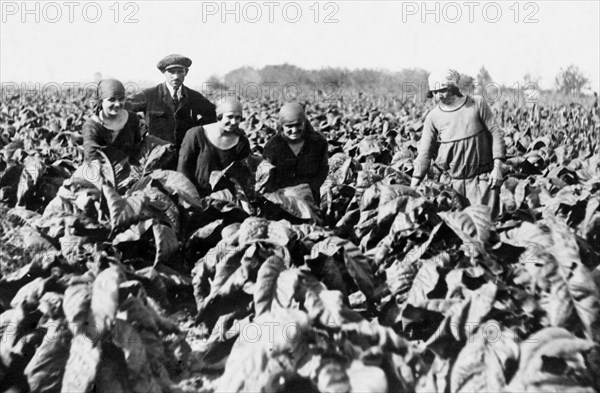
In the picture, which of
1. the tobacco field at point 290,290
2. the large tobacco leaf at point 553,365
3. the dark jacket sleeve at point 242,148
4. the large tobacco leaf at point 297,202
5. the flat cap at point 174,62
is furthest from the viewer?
the flat cap at point 174,62

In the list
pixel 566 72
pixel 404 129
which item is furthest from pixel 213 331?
pixel 566 72

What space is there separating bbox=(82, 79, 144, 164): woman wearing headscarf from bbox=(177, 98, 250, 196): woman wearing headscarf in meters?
0.40

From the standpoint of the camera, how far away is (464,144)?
4266mm

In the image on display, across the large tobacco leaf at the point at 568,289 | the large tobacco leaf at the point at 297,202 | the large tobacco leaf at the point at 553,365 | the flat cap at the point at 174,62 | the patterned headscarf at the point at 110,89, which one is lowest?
the large tobacco leaf at the point at 553,365

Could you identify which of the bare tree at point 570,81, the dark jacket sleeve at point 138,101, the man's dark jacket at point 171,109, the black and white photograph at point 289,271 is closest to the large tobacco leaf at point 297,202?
the black and white photograph at point 289,271

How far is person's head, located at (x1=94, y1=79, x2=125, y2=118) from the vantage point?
14.0 ft

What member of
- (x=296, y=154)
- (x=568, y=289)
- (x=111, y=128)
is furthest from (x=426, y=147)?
(x=111, y=128)

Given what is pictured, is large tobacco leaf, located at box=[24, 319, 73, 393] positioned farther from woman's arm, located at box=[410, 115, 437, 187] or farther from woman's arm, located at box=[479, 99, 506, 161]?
woman's arm, located at box=[479, 99, 506, 161]

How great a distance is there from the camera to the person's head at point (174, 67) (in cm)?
519

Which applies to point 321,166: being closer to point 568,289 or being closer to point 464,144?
point 464,144

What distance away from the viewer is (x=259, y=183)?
4.04 meters

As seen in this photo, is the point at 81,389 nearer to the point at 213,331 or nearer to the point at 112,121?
the point at 213,331

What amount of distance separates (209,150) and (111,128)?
0.76 metres

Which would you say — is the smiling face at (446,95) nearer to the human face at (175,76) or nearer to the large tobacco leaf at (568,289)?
the large tobacco leaf at (568,289)
